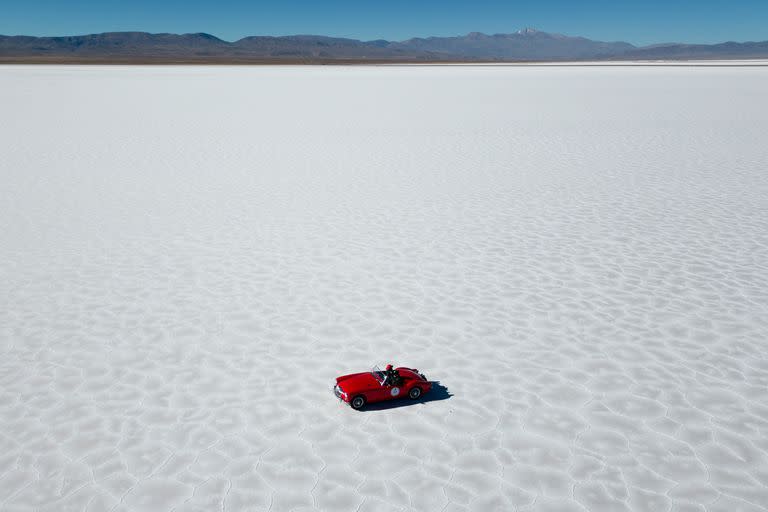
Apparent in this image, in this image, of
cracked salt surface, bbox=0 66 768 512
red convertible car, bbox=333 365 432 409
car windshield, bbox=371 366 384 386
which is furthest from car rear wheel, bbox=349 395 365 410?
car windshield, bbox=371 366 384 386

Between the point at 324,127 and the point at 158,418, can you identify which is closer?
the point at 158,418

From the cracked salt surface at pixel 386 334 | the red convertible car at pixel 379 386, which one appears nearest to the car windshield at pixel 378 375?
the red convertible car at pixel 379 386

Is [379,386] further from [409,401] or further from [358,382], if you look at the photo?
[409,401]

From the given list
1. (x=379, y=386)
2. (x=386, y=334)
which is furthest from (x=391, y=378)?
(x=386, y=334)

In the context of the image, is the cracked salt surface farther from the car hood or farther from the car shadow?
the car hood

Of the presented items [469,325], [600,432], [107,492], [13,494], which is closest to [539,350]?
[469,325]

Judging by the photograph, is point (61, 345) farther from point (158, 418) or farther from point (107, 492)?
point (107, 492)

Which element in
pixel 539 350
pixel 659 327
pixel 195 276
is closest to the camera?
pixel 539 350
